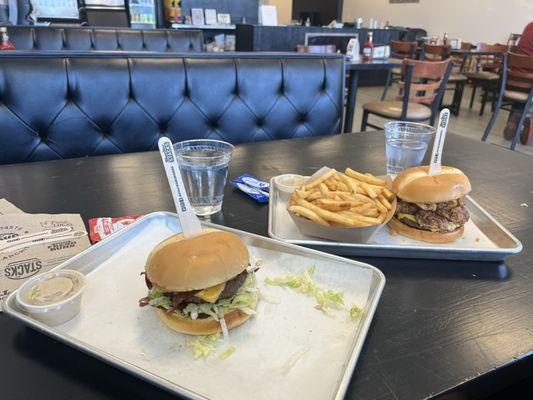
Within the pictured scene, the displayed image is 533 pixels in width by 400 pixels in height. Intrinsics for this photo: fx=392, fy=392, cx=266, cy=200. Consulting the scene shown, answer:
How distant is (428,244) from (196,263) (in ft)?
1.97

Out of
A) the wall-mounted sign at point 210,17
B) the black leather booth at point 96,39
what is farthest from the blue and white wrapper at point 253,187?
the wall-mounted sign at point 210,17

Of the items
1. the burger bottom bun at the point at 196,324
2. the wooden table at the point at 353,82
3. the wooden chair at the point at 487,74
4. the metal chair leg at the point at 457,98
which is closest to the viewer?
the burger bottom bun at the point at 196,324

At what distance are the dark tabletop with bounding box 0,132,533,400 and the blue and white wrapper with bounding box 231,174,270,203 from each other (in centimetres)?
3

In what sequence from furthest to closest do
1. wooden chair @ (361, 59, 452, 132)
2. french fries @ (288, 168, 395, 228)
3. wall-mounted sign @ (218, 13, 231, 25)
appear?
wall-mounted sign @ (218, 13, 231, 25) → wooden chair @ (361, 59, 452, 132) → french fries @ (288, 168, 395, 228)

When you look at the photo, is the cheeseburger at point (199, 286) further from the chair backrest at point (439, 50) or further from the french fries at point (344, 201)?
the chair backrest at point (439, 50)

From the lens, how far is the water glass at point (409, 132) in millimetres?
1459

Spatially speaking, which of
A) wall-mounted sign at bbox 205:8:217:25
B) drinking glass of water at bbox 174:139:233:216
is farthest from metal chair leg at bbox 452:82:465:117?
drinking glass of water at bbox 174:139:233:216

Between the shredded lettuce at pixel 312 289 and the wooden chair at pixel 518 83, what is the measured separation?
4.75m

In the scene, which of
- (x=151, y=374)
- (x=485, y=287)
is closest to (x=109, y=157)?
(x=151, y=374)

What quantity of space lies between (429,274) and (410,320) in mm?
187

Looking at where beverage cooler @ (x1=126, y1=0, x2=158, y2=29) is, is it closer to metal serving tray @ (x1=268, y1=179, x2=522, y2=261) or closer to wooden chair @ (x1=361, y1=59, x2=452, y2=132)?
wooden chair @ (x1=361, y1=59, x2=452, y2=132)

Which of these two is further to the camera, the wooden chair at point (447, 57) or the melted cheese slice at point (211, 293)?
the wooden chair at point (447, 57)

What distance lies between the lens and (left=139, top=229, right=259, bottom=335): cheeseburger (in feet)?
2.37

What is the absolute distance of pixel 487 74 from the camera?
653cm
